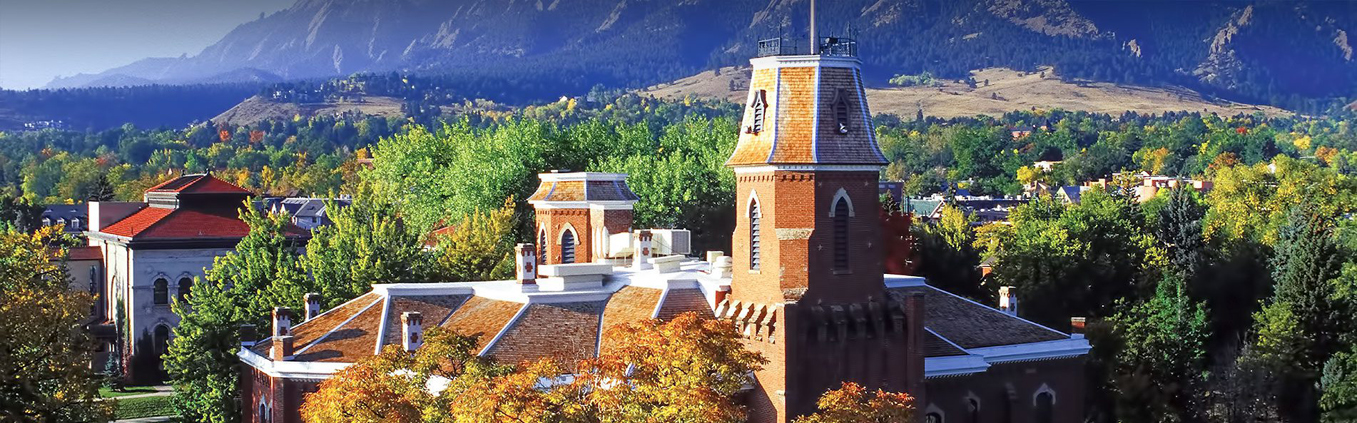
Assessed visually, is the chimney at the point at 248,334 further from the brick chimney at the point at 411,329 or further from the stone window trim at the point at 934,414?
the stone window trim at the point at 934,414

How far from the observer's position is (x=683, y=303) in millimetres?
51500

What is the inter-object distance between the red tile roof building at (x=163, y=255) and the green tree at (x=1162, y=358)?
1620 inches

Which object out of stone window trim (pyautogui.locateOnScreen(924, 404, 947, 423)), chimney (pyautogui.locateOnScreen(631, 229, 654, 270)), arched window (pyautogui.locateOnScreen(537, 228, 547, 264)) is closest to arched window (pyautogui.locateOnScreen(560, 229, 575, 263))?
arched window (pyautogui.locateOnScreen(537, 228, 547, 264))

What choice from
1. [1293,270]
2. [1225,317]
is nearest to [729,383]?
[1293,270]

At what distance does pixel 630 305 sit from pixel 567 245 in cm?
1390

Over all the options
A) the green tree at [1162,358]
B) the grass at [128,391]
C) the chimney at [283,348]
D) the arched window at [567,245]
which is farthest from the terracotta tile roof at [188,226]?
the green tree at [1162,358]

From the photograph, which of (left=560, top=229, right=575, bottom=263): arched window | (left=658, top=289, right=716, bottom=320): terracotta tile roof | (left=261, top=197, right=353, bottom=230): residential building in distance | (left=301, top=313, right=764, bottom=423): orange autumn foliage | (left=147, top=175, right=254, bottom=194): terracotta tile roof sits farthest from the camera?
(left=261, top=197, right=353, bottom=230): residential building in distance

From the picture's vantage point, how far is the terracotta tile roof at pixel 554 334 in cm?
4981

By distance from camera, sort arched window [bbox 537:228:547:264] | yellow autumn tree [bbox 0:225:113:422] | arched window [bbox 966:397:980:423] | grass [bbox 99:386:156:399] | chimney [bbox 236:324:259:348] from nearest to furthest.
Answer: yellow autumn tree [bbox 0:225:113:422] < arched window [bbox 966:397:980:423] < chimney [bbox 236:324:259:348] < arched window [bbox 537:228:547:264] < grass [bbox 99:386:156:399]

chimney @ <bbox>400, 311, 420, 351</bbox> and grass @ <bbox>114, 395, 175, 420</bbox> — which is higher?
chimney @ <bbox>400, 311, 420, 351</bbox>

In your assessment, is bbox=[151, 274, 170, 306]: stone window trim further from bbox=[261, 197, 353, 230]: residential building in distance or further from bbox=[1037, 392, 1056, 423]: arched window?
bbox=[261, 197, 353, 230]: residential building in distance

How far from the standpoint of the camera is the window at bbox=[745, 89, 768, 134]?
159 feet

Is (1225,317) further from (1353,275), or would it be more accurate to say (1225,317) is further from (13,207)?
(13,207)

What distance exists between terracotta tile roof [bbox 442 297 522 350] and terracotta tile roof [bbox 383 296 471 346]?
0.33 m
